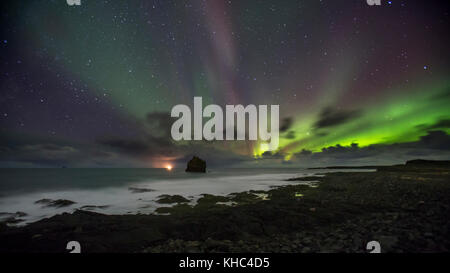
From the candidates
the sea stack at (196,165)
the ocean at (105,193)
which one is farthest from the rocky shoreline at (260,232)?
the sea stack at (196,165)

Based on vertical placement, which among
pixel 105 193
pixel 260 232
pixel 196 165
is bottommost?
pixel 196 165

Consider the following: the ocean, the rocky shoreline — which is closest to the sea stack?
the ocean

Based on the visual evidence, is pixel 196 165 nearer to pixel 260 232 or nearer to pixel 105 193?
pixel 105 193

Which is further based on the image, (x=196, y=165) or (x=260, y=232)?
(x=196, y=165)

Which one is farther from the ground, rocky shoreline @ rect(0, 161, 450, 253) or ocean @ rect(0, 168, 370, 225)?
rocky shoreline @ rect(0, 161, 450, 253)

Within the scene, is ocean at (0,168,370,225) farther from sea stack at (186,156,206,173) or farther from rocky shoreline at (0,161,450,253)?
sea stack at (186,156,206,173)

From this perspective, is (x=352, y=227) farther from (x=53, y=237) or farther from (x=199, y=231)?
(x=53, y=237)

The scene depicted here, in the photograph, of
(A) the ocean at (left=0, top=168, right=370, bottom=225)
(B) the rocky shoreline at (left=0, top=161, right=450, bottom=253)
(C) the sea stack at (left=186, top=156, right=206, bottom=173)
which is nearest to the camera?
(B) the rocky shoreline at (left=0, top=161, right=450, bottom=253)

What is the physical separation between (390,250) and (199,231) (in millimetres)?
5924

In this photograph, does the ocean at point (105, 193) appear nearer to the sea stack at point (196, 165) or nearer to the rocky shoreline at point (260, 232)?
the rocky shoreline at point (260, 232)

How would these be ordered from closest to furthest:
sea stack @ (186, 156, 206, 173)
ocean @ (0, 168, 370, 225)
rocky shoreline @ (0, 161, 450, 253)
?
1. rocky shoreline @ (0, 161, 450, 253)
2. ocean @ (0, 168, 370, 225)
3. sea stack @ (186, 156, 206, 173)

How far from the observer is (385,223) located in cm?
642

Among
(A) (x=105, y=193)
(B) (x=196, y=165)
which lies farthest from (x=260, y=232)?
(B) (x=196, y=165)
